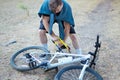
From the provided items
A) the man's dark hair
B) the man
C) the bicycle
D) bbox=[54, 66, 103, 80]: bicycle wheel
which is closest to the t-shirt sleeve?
the man

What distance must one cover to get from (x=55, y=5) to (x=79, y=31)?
7.08ft

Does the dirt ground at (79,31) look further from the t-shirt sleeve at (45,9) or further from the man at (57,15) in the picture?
the t-shirt sleeve at (45,9)

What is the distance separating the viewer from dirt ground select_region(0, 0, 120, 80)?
3516mm

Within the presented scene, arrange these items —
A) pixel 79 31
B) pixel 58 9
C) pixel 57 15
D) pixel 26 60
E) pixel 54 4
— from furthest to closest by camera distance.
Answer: pixel 79 31 → pixel 26 60 → pixel 57 15 → pixel 58 9 → pixel 54 4

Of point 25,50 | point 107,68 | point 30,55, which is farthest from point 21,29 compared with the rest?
point 107,68

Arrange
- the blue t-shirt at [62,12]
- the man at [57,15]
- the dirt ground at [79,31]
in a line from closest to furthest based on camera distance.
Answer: the man at [57,15]
the blue t-shirt at [62,12]
the dirt ground at [79,31]

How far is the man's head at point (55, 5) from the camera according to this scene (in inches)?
118

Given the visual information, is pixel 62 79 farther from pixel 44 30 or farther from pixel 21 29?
pixel 21 29

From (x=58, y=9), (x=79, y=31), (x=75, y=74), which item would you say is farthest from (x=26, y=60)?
(x=79, y=31)

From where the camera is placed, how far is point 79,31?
5.12 metres

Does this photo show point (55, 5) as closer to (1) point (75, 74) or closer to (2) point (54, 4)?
(2) point (54, 4)

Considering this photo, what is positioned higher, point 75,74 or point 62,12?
point 62,12

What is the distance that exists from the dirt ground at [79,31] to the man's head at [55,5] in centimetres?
92

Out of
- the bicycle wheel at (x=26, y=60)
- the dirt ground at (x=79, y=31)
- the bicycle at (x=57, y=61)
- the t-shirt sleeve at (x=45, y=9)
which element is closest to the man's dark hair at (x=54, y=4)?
the t-shirt sleeve at (x=45, y=9)
